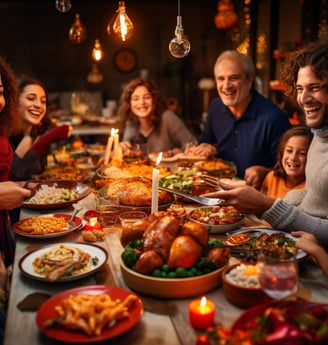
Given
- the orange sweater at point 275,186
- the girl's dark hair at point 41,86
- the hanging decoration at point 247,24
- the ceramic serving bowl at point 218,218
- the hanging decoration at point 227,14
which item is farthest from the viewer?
the hanging decoration at point 247,24

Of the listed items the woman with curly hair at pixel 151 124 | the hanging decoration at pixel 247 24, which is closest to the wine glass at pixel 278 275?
the woman with curly hair at pixel 151 124

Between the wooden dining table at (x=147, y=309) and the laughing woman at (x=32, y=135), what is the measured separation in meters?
1.40

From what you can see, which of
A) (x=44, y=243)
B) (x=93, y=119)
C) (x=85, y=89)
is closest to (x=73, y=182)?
(x=44, y=243)

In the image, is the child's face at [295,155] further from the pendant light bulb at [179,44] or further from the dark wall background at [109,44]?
the dark wall background at [109,44]

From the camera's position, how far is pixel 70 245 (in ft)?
5.60

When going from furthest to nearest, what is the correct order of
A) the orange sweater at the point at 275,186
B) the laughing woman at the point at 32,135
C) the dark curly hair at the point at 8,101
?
the laughing woman at the point at 32,135 < the orange sweater at the point at 275,186 < the dark curly hair at the point at 8,101

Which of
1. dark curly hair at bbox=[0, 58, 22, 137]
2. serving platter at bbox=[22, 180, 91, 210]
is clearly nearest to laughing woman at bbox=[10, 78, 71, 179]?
dark curly hair at bbox=[0, 58, 22, 137]

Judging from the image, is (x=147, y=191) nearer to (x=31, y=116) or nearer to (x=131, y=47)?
(x=31, y=116)

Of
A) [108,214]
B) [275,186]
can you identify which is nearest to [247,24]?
[275,186]

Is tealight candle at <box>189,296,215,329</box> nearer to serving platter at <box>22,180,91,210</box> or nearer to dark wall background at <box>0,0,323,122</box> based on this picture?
serving platter at <box>22,180,91,210</box>

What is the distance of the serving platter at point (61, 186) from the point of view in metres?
2.28

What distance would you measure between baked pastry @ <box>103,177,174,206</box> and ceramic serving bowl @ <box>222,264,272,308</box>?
2.58ft

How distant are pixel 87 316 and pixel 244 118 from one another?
8.88 ft

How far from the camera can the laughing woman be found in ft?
10.0
